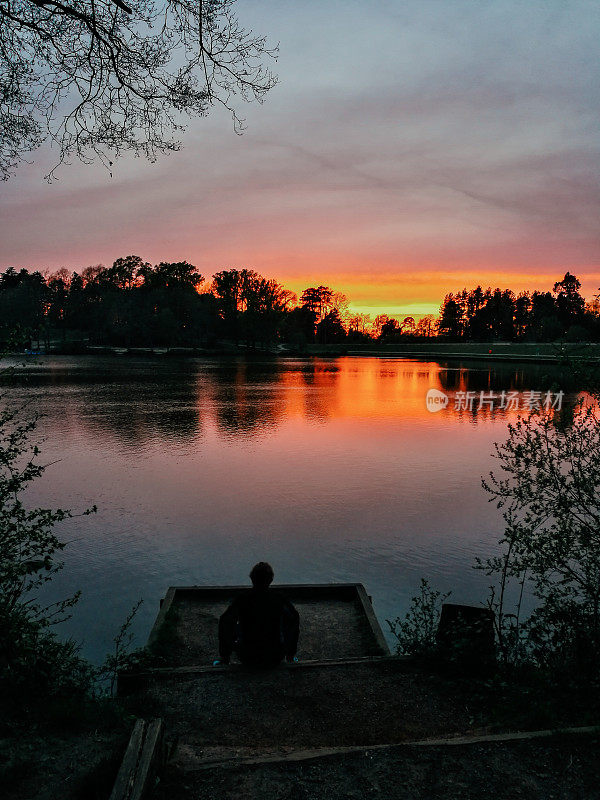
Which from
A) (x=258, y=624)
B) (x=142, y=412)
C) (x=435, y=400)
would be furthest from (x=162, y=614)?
(x=435, y=400)

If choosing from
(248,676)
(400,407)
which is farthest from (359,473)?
(400,407)

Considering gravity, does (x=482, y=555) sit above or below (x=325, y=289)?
below

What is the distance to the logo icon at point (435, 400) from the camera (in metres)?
34.1

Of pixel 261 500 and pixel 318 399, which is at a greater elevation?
pixel 318 399

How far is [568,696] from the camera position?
16.4ft

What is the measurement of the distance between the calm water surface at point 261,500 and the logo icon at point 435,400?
125 inches

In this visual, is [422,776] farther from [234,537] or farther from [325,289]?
[325,289]

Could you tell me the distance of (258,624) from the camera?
6.02 metres

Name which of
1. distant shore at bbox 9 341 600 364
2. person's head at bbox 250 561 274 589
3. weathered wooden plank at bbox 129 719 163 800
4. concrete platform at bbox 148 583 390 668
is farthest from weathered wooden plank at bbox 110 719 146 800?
distant shore at bbox 9 341 600 364

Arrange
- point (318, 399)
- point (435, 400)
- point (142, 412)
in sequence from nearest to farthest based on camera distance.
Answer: point (142, 412) < point (435, 400) < point (318, 399)

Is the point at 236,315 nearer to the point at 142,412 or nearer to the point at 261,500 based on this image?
the point at 142,412

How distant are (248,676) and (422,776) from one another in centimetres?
251

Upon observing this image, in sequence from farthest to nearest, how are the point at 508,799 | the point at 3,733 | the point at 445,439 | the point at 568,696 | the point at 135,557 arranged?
1. the point at 445,439
2. the point at 135,557
3. the point at 568,696
4. the point at 3,733
5. the point at 508,799

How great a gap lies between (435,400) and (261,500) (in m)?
25.9
